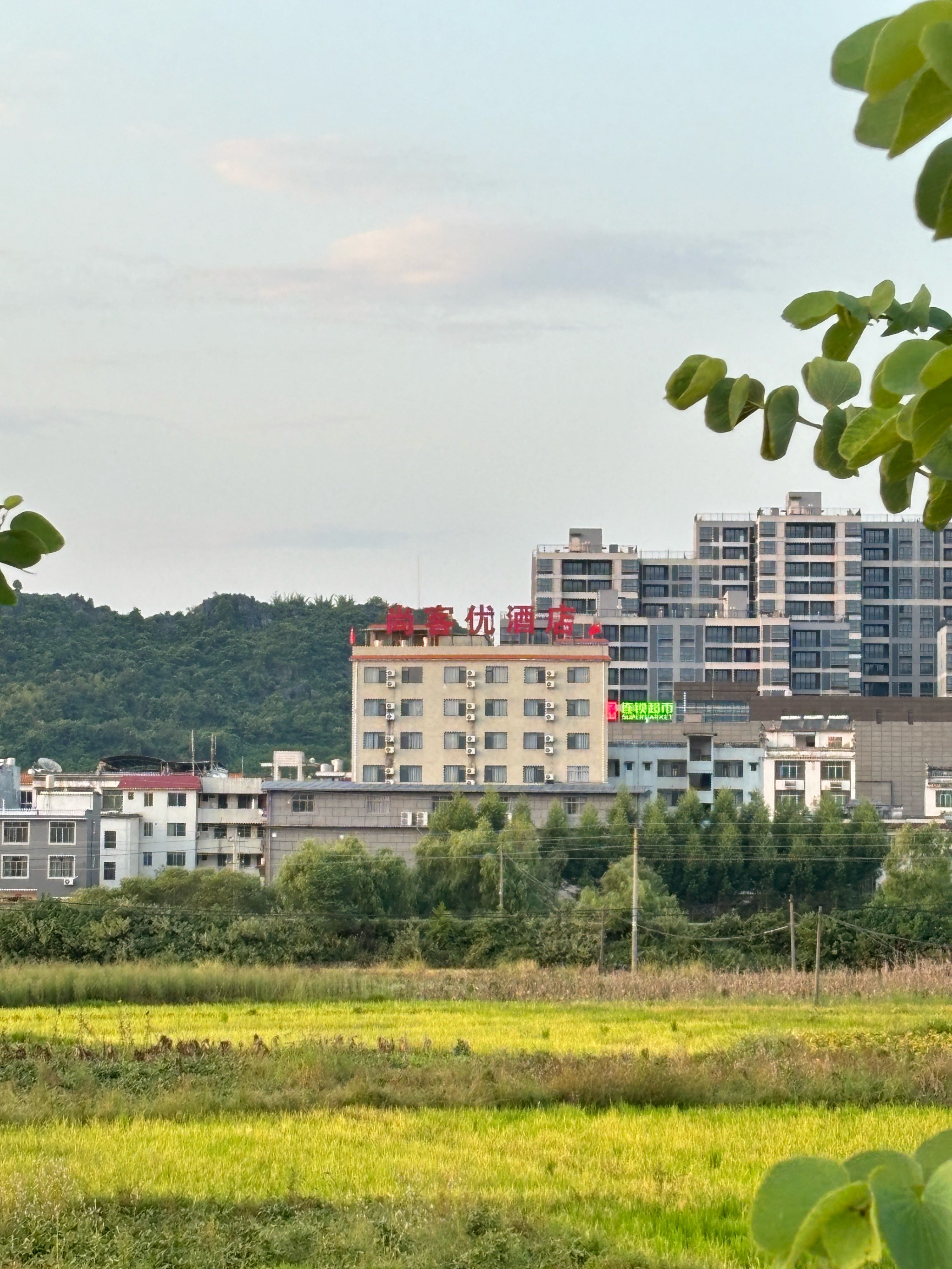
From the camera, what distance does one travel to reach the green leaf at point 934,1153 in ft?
3.94

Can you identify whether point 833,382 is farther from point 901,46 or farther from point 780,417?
point 901,46

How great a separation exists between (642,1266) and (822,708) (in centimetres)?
6383

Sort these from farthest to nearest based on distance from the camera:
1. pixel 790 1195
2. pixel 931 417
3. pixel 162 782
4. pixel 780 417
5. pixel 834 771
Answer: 1. pixel 834 771
2. pixel 162 782
3. pixel 780 417
4. pixel 931 417
5. pixel 790 1195

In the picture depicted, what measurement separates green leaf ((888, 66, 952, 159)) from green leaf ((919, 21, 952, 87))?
0.08 metres

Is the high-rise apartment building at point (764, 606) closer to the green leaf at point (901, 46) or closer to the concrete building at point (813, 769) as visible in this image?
the concrete building at point (813, 769)

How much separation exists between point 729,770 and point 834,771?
418cm

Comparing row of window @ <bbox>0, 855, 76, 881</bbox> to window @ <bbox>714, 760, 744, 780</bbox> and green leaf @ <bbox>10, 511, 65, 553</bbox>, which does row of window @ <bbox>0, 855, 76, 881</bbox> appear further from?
green leaf @ <bbox>10, 511, 65, 553</bbox>

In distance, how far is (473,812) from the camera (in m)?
50.2

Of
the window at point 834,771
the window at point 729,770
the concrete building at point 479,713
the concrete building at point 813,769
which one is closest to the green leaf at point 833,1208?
the concrete building at point 479,713

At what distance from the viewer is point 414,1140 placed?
1261 centimetres

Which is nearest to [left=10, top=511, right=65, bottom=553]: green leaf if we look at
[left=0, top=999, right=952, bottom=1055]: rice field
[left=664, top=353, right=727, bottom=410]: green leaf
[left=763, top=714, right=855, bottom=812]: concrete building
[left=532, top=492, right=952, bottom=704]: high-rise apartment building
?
[left=664, top=353, right=727, bottom=410]: green leaf

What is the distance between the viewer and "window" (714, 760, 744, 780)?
6219cm

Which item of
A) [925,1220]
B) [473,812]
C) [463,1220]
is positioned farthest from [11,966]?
[925,1220]

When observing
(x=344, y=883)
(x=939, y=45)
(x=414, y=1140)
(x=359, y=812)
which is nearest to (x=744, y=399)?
(x=939, y=45)
